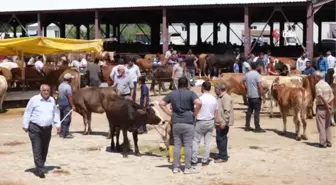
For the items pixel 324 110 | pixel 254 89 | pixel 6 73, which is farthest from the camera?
pixel 6 73

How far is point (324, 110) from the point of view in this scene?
13.7 meters

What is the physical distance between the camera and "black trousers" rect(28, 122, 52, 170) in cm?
1044

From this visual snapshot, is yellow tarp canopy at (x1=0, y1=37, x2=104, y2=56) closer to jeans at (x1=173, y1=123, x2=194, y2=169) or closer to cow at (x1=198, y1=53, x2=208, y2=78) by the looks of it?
cow at (x1=198, y1=53, x2=208, y2=78)

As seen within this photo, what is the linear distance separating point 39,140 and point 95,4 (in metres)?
26.9

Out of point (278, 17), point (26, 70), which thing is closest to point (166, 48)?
point (26, 70)

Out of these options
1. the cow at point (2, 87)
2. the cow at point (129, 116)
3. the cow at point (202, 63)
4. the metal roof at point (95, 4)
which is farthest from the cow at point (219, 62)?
the cow at point (129, 116)

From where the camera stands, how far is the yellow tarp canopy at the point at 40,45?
2155 centimetres

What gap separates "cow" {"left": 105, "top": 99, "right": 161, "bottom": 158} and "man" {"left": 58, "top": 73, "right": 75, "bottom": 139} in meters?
2.25

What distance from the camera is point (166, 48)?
33.8m

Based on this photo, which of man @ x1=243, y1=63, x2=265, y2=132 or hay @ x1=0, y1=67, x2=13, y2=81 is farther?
hay @ x1=0, y1=67, x2=13, y2=81

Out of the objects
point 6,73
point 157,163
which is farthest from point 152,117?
point 6,73

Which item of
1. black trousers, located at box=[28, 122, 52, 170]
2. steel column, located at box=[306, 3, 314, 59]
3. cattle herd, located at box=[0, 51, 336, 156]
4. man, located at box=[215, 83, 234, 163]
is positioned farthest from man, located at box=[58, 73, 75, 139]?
steel column, located at box=[306, 3, 314, 59]

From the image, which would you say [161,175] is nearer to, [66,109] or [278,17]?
[66,109]

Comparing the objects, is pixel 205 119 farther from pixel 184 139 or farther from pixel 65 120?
pixel 65 120
